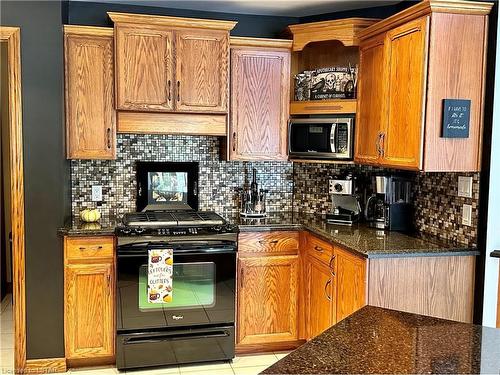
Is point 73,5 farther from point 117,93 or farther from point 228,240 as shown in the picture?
point 228,240

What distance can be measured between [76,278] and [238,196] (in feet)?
4.54

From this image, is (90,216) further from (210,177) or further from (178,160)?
(210,177)

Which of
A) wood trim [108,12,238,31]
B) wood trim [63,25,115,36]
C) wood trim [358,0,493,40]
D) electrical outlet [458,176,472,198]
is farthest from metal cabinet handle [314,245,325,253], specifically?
wood trim [63,25,115,36]

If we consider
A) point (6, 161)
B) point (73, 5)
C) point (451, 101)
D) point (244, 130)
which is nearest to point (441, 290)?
point (451, 101)

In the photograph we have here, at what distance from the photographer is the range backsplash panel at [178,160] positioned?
3.88 metres

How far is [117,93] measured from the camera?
3.54m

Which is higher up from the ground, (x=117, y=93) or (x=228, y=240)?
(x=117, y=93)

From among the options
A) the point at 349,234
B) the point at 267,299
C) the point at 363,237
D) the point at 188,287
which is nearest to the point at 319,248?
the point at 349,234

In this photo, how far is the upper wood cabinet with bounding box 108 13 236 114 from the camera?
3.52 m

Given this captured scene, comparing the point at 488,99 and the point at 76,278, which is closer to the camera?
the point at 488,99

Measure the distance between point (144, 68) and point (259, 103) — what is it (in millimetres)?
843

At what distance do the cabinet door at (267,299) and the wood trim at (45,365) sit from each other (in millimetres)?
1160

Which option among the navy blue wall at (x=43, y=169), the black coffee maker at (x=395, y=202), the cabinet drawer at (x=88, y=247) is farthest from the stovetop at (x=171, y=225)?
the black coffee maker at (x=395, y=202)

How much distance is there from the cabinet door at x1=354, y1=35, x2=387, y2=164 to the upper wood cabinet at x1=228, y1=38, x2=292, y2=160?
569mm
